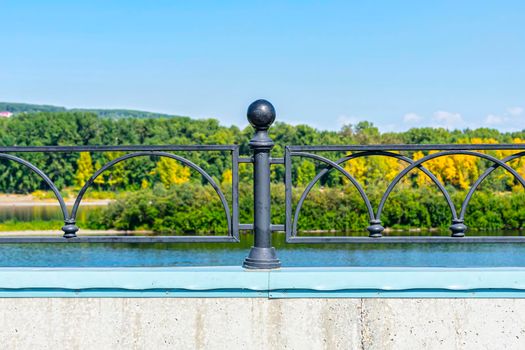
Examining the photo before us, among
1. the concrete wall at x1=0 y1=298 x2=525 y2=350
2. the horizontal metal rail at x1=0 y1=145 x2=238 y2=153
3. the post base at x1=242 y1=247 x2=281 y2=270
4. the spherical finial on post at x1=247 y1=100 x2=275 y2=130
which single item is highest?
the spherical finial on post at x1=247 y1=100 x2=275 y2=130

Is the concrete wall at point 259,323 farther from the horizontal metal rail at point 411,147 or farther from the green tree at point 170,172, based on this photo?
the green tree at point 170,172

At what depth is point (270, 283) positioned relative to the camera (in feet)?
11.2

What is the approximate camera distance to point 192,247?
40.7m

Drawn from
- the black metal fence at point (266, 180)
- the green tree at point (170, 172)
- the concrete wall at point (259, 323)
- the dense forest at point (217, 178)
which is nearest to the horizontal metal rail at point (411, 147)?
the black metal fence at point (266, 180)

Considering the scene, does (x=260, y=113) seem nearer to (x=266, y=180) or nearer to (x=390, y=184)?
(x=266, y=180)

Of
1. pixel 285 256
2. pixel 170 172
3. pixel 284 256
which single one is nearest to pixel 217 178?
pixel 170 172

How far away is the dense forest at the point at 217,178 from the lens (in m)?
48.5

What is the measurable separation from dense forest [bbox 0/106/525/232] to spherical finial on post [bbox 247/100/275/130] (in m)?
18.3

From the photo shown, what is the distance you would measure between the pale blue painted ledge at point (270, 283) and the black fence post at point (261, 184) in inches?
4.9

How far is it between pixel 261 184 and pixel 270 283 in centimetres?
51

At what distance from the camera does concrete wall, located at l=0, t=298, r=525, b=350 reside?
3373mm

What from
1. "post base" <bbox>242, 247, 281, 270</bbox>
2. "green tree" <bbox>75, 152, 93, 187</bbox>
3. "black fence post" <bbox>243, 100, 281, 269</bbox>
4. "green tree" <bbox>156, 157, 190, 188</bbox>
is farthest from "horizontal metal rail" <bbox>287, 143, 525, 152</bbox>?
"green tree" <bbox>75, 152, 93, 187</bbox>

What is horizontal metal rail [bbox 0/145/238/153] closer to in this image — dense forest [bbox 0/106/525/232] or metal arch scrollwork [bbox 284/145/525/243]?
metal arch scrollwork [bbox 284/145/525/243]

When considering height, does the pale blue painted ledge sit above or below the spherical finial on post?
below
